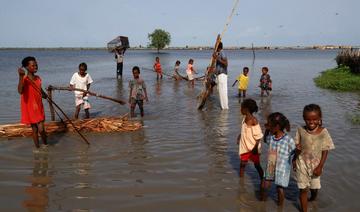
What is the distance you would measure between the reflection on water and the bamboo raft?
1.38m

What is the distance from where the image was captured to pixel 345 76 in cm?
1909

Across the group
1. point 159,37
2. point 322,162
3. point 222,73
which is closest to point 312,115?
point 322,162

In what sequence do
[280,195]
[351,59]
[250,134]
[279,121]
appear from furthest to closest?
[351,59] → [250,134] → [280,195] → [279,121]

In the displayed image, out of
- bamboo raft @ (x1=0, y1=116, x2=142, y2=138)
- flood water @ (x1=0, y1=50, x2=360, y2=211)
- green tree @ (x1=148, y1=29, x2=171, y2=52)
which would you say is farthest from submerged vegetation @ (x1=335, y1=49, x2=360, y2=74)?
green tree @ (x1=148, y1=29, x2=171, y2=52)

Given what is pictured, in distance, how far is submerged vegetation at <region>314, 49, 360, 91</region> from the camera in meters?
16.2

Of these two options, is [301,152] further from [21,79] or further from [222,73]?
[222,73]

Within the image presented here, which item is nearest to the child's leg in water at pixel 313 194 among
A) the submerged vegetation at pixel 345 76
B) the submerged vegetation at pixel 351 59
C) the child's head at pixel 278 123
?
the child's head at pixel 278 123

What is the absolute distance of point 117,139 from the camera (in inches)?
299

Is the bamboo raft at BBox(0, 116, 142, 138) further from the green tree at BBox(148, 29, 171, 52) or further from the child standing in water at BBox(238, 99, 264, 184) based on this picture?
the green tree at BBox(148, 29, 171, 52)

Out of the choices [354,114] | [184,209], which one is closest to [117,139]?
[184,209]

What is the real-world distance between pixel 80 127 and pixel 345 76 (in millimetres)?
15192

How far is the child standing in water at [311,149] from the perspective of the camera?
13.4 feet

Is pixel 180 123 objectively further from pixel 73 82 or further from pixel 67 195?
pixel 67 195

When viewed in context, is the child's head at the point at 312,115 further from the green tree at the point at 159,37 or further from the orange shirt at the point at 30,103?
the green tree at the point at 159,37
